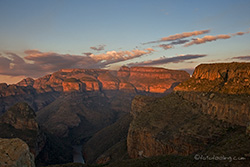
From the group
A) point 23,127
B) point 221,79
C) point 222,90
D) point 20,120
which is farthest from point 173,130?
point 20,120

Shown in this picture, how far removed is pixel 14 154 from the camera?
3297cm

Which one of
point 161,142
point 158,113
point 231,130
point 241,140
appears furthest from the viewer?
point 158,113

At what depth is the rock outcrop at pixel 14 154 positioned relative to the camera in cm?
3135

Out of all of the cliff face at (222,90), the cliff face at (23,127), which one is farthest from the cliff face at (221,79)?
the cliff face at (23,127)

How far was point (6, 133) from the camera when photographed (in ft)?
437

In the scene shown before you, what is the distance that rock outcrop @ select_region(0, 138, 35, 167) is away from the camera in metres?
31.3

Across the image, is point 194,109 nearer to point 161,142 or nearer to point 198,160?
point 161,142

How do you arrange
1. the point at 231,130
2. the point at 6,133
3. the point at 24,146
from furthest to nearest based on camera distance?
the point at 6,133 → the point at 231,130 → the point at 24,146

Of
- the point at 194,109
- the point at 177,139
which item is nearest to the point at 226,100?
the point at 194,109

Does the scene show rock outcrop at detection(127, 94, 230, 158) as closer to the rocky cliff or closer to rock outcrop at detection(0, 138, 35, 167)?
the rocky cliff

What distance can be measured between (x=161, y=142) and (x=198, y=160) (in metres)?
31.6

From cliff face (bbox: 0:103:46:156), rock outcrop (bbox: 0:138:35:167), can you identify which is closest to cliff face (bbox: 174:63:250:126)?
rock outcrop (bbox: 0:138:35:167)

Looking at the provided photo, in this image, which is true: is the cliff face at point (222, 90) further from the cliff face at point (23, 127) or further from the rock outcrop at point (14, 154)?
the cliff face at point (23, 127)

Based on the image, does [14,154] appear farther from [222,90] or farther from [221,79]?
[221,79]
